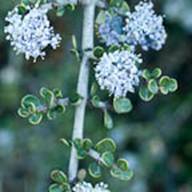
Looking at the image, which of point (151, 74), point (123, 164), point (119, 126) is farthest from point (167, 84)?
point (119, 126)

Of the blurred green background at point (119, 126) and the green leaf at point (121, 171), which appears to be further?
the blurred green background at point (119, 126)

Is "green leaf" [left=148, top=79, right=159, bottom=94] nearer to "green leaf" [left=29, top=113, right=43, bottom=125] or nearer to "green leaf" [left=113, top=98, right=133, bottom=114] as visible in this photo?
"green leaf" [left=113, top=98, right=133, bottom=114]

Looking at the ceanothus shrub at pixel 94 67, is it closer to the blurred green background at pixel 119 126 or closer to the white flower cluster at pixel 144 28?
the white flower cluster at pixel 144 28

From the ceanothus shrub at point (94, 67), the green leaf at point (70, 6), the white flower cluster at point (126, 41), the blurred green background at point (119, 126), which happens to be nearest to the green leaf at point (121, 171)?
the ceanothus shrub at point (94, 67)

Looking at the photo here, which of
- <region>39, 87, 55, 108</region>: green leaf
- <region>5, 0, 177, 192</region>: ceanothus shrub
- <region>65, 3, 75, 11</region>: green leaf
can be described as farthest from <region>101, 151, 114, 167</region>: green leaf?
<region>65, 3, 75, 11</region>: green leaf

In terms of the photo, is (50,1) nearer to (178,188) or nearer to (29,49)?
(29,49)
